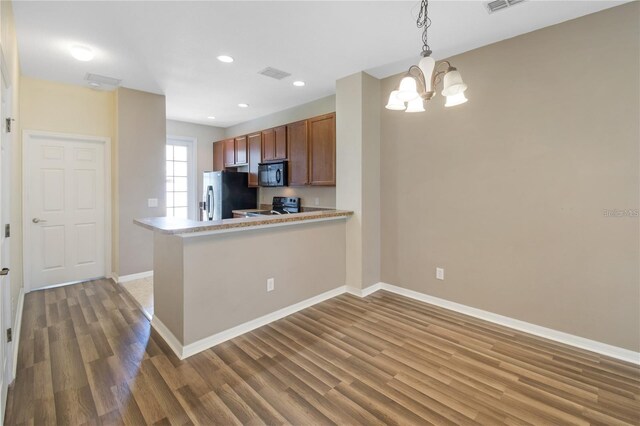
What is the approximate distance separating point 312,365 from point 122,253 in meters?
3.34

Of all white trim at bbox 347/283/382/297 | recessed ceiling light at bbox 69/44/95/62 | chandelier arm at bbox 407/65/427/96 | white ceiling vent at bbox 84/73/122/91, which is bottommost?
white trim at bbox 347/283/382/297

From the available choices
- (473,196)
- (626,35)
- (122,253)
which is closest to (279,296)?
(473,196)

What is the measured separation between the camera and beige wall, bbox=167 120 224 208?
6102 mm

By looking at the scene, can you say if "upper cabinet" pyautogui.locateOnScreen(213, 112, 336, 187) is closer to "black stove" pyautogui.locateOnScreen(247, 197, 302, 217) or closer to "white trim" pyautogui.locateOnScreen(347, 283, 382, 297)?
"black stove" pyautogui.locateOnScreen(247, 197, 302, 217)

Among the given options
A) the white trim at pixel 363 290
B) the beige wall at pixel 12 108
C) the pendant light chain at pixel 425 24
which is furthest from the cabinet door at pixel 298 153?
the beige wall at pixel 12 108

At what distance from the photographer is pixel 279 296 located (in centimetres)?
309

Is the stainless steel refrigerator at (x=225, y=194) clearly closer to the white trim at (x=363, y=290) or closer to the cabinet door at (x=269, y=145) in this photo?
the cabinet door at (x=269, y=145)

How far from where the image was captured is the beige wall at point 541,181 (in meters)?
2.33

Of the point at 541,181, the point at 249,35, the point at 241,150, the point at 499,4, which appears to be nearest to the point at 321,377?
the point at 541,181

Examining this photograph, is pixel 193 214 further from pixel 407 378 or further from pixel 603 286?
pixel 603 286

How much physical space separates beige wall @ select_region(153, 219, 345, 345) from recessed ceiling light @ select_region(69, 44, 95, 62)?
6.56 feet

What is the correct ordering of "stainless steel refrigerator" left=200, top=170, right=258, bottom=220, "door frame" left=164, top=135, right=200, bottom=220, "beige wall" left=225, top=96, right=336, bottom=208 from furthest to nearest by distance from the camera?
"door frame" left=164, top=135, right=200, bottom=220 → "stainless steel refrigerator" left=200, top=170, right=258, bottom=220 → "beige wall" left=225, top=96, right=336, bottom=208

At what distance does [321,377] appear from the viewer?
7.07 ft

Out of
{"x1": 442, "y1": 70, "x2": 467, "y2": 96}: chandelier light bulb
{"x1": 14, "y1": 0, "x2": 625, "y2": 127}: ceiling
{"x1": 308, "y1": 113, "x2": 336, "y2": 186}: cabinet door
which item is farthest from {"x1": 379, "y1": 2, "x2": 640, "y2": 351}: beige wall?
{"x1": 442, "y1": 70, "x2": 467, "y2": 96}: chandelier light bulb
